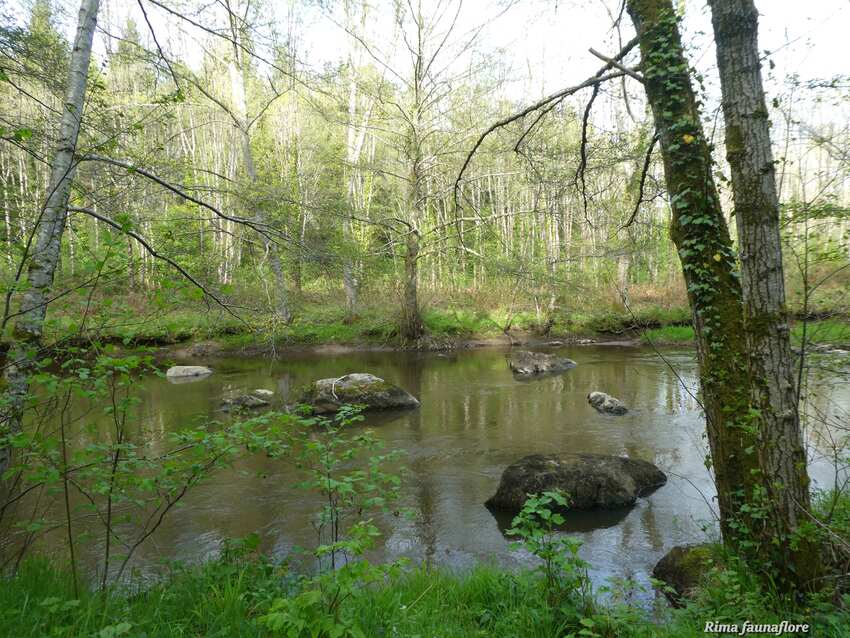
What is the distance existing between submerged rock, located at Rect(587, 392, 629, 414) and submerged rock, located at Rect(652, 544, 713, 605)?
19.6 ft

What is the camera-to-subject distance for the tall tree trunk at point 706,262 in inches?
141

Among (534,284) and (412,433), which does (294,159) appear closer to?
(534,284)

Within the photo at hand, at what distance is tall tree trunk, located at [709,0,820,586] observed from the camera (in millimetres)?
2932

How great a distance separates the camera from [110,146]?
4.06 metres

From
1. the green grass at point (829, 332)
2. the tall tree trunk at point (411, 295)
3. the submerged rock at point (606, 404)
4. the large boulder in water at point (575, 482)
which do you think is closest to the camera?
the green grass at point (829, 332)

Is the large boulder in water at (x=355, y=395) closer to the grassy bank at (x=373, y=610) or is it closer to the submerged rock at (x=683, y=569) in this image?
the submerged rock at (x=683, y=569)

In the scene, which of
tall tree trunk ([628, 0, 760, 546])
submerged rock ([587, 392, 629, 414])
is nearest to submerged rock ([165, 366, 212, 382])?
submerged rock ([587, 392, 629, 414])

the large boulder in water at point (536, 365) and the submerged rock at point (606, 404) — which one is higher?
the large boulder in water at point (536, 365)

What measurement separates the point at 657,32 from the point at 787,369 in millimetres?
2461

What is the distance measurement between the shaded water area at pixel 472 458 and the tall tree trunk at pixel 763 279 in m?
0.66

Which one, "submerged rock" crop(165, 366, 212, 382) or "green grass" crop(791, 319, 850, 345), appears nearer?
"green grass" crop(791, 319, 850, 345)

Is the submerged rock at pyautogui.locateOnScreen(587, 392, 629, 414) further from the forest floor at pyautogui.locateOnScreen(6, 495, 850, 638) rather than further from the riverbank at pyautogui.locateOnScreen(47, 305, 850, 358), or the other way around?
the riverbank at pyautogui.locateOnScreen(47, 305, 850, 358)

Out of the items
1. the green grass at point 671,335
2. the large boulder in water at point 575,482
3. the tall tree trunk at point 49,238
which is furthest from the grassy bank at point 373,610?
the green grass at point 671,335

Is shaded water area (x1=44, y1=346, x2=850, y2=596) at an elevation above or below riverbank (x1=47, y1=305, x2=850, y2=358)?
below
